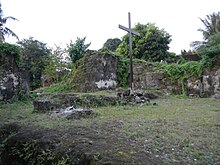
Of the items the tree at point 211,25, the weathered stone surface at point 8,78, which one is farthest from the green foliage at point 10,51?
the tree at point 211,25

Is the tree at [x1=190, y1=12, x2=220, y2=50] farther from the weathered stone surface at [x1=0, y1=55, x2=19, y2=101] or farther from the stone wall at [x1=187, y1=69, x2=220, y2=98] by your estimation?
the weathered stone surface at [x1=0, y1=55, x2=19, y2=101]

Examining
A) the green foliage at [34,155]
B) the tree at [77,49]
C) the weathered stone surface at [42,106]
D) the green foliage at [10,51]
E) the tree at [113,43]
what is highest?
the tree at [113,43]

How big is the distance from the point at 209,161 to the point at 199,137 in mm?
1003

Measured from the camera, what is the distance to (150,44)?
20.3m

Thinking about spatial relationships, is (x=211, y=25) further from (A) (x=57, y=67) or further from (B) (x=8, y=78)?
(B) (x=8, y=78)

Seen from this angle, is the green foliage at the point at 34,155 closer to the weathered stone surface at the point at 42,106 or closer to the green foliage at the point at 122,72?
the weathered stone surface at the point at 42,106

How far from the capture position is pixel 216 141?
10.5 feet

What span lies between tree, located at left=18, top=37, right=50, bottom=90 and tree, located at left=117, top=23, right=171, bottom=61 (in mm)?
9587

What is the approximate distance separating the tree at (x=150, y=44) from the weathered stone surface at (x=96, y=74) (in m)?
7.05

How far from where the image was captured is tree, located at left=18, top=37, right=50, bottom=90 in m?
24.6

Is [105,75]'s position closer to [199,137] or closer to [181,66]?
[181,66]

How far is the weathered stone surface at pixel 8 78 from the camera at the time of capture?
934 cm

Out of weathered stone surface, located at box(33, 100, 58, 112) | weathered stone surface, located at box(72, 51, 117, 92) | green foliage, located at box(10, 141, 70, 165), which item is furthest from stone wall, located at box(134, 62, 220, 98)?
green foliage, located at box(10, 141, 70, 165)

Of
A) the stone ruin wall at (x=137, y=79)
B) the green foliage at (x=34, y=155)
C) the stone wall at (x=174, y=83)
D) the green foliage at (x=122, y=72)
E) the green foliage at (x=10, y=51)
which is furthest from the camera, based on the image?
the green foliage at (x=122, y=72)
